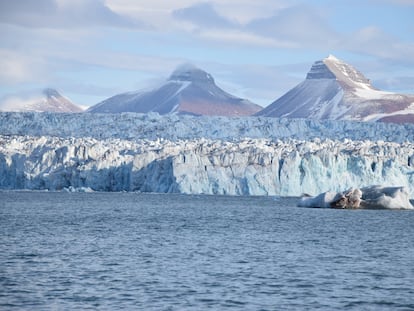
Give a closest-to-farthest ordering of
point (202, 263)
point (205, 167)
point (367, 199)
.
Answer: point (202, 263) < point (367, 199) < point (205, 167)

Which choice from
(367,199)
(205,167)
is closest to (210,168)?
(205,167)

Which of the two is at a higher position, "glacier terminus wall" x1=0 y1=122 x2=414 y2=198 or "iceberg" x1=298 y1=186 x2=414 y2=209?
"glacier terminus wall" x1=0 y1=122 x2=414 y2=198

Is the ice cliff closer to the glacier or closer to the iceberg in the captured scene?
the glacier

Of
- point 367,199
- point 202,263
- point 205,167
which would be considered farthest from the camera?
point 205,167

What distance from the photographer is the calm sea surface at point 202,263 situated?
789 inches

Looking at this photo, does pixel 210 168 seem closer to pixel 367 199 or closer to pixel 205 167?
pixel 205 167

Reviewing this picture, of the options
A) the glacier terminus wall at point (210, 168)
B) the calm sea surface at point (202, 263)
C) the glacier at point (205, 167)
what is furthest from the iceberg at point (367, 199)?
the glacier terminus wall at point (210, 168)

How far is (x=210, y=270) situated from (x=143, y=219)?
75.5 feet

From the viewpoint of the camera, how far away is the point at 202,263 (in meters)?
→ 26.9

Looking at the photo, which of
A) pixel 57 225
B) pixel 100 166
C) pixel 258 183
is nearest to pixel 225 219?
pixel 57 225

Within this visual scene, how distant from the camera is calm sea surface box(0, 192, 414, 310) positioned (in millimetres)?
20047

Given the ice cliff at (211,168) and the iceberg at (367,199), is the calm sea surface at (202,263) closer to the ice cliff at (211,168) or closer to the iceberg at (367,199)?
the iceberg at (367,199)

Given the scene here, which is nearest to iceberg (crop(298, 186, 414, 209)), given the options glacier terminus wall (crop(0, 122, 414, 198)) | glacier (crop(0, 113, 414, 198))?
glacier (crop(0, 113, 414, 198))

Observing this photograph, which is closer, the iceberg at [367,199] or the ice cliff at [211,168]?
the iceberg at [367,199]
